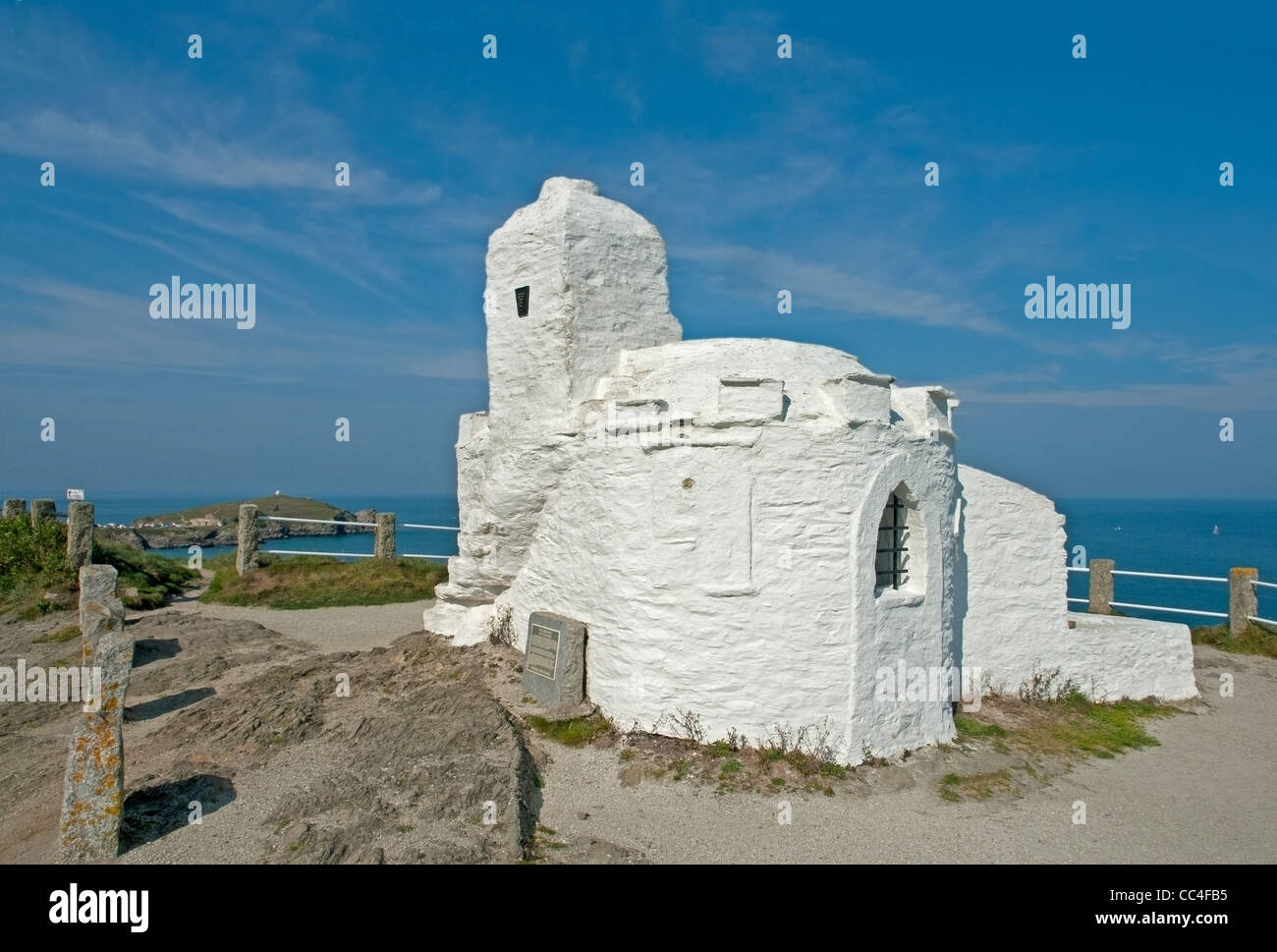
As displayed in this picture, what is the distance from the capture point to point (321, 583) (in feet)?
62.5

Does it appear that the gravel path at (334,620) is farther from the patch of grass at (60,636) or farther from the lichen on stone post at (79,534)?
the lichen on stone post at (79,534)

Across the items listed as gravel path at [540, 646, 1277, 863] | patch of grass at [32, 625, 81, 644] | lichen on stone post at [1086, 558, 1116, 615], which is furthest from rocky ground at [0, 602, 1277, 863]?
lichen on stone post at [1086, 558, 1116, 615]

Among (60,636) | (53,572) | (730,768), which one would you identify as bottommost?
(730,768)

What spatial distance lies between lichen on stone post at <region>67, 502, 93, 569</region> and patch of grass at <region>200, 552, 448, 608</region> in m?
2.68

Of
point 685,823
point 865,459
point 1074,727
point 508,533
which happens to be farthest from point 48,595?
point 1074,727

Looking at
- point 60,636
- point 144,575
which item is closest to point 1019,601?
point 60,636

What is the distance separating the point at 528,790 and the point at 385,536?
13907 millimetres

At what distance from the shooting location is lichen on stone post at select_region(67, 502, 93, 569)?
17.4 m

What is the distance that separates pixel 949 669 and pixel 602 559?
191 inches

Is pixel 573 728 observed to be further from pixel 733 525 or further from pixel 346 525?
pixel 346 525

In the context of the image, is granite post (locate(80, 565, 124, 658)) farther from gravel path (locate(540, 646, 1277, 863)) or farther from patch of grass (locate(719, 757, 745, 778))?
patch of grass (locate(719, 757, 745, 778))

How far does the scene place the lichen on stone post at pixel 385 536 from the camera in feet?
66.1

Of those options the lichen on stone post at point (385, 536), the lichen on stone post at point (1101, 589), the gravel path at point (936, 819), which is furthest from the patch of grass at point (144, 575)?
the lichen on stone post at point (1101, 589)

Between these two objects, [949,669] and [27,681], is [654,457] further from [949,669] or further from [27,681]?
[27,681]
